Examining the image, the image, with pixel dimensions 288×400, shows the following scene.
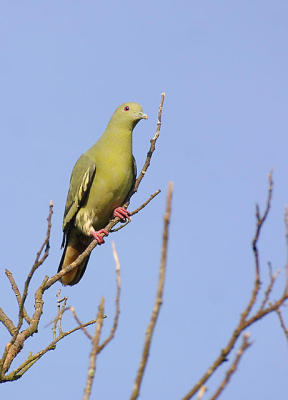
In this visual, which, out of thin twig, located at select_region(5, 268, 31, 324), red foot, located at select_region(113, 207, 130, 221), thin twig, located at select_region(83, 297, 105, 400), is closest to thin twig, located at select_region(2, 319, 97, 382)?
thin twig, located at select_region(5, 268, 31, 324)

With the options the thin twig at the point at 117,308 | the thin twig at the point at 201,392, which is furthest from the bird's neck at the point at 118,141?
the thin twig at the point at 201,392

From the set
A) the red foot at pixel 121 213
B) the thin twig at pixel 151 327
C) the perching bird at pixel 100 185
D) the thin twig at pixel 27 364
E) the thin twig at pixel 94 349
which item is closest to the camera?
the thin twig at pixel 151 327

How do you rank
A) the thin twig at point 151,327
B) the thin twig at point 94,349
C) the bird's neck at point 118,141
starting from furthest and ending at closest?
the bird's neck at point 118,141 → the thin twig at point 94,349 → the thin twig at point 151,327

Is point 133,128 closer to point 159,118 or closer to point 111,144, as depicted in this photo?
point 111,144

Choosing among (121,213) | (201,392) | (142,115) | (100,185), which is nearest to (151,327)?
(201,392)

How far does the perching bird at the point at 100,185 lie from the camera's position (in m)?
6.59

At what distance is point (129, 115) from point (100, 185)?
87 cm

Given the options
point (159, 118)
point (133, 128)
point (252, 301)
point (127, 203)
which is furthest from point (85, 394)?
point (133, 128)

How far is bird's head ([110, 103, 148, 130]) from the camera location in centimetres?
680

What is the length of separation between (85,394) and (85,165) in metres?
5.03

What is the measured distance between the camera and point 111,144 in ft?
22.1

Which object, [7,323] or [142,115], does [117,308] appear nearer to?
[7,323]

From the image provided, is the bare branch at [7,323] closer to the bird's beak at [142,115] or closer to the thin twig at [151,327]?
the thin twig at [151,327]

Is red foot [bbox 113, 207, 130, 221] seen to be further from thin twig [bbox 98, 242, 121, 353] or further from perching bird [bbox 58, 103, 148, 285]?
thin twig [bbox 98, 242, 121, 353]
